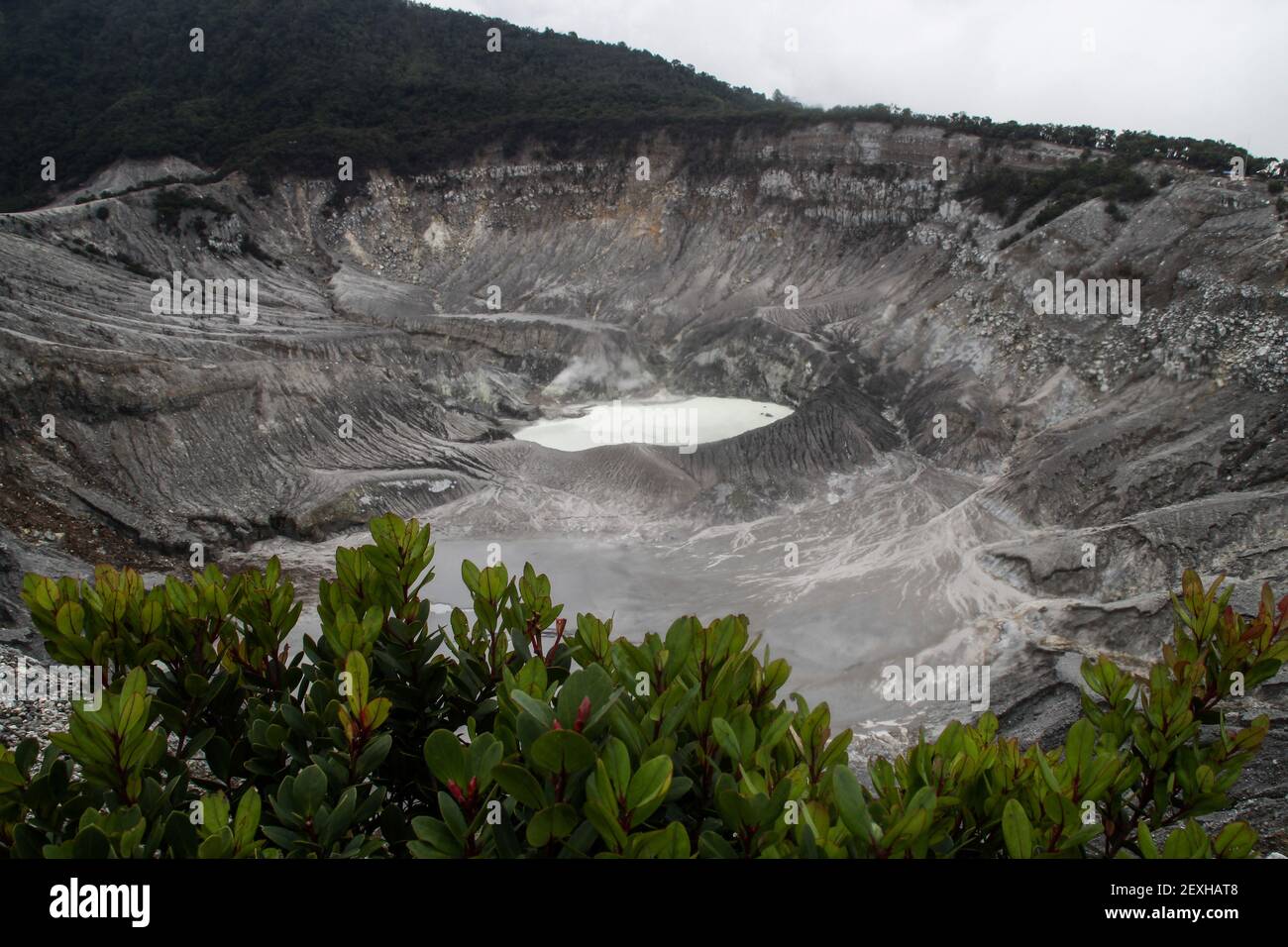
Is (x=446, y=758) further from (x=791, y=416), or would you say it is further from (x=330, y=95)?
(x=330, y=95)

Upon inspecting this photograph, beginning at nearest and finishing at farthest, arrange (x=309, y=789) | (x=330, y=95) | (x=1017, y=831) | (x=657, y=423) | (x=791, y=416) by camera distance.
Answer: (x=1017, y=831)
(x=309, y=789)
(x=791, y=416)
(x=657, y=423)
(x=330, y=95)

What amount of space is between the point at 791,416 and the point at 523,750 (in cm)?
3030

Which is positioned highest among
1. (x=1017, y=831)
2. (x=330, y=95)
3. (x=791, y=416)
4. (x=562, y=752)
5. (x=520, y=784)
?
(x=330, y=95)

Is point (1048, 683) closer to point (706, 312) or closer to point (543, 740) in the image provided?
point (543, 740)

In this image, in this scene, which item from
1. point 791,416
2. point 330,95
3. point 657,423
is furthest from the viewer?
point 330,95

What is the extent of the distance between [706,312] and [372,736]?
141ft

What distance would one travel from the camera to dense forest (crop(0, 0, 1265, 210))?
52.5 metres

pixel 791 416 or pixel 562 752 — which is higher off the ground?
pixel 791 416

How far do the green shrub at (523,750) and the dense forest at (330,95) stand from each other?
37.4 meters

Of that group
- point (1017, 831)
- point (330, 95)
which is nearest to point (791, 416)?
point (1017, 831)

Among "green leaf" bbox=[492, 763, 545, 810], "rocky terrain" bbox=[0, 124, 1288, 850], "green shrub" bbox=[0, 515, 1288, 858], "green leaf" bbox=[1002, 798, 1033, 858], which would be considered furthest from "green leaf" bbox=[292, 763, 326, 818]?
"rocky terrain" bbox=[0, 124, 1288, 850]

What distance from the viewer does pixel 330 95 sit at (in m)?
64.3

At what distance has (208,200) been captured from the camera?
45188mm

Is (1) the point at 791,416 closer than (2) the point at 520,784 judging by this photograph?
No
